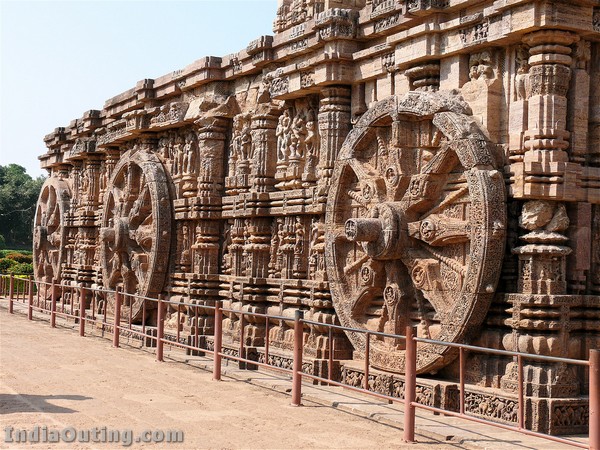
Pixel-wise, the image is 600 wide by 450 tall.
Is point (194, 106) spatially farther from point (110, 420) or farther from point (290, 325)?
point (110, 420)

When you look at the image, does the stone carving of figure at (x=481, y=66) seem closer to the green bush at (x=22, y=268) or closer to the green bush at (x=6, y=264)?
the green bush at (x=22, y=268)

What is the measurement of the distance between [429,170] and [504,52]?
132 centimetres

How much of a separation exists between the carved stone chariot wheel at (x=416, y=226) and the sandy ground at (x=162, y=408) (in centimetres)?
136

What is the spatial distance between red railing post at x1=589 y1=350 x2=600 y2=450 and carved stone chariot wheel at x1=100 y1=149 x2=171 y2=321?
10.2 m

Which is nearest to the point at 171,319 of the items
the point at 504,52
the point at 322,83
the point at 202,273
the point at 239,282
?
the point at 202,273

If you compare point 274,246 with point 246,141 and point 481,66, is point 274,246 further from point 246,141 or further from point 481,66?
point 481,66

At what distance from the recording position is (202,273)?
13891mm

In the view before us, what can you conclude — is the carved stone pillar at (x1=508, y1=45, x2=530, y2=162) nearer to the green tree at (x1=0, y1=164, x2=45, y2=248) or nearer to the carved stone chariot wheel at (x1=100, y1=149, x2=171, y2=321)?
the carved stone chariot wheel at (x1=100, y1=149, x2=171, y2=321)

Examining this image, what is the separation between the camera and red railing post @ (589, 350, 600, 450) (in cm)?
543

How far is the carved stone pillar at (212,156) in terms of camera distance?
13906mm

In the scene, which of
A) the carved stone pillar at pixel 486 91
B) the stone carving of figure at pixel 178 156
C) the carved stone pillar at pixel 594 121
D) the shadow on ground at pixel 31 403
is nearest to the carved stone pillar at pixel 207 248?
the stone carving of figure at pixel 178 156

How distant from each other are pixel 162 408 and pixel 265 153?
498 centimetres

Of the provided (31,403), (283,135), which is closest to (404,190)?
(283,135)

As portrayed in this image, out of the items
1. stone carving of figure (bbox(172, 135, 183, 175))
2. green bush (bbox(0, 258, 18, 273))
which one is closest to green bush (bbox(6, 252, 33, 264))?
green bush (bbox(0, 258, 18, 273))
